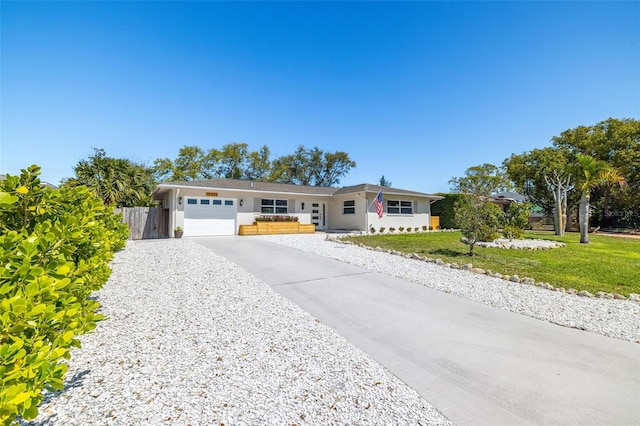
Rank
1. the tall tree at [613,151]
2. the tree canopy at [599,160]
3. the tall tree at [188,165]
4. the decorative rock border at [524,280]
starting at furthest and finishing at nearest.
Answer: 1. the tall tree at [188,165]
2. the tree canopy at [599,160]
3. the tall tree at [613,151]
4. the decorative rock border at [524,280]

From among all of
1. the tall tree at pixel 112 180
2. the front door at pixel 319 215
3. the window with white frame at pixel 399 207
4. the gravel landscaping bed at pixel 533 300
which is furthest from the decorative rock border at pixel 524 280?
the tall tree at pixel 112 180

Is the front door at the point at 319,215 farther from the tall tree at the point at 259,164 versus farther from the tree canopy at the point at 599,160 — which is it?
the tall tree at the point at 259,164

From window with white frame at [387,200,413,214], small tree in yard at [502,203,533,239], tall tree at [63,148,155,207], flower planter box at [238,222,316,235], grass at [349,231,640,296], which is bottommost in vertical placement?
grass at [349,231,640,296]

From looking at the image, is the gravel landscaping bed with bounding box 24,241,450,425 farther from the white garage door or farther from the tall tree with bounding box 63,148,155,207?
the tall tree with bounding box 63,148,155,207

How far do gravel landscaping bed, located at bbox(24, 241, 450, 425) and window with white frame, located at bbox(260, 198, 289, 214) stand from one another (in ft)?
44.5

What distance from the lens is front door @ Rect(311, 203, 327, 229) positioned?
20.4m

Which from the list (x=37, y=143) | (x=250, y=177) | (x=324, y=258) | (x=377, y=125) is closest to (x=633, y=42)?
(x=377, y=125)

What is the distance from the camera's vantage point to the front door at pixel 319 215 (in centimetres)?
2043

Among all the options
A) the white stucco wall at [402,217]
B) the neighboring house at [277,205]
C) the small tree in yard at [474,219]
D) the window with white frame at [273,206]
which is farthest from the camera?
the white stucco wall at [402,217]

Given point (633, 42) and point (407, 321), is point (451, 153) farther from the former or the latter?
point (407, 321)

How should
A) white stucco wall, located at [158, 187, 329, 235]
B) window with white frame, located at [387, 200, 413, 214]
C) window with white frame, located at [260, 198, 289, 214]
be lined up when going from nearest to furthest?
white stucco wall, located at [158, 187, 329, 235] < window with white frame, located at [260, 198, 289, 214] < window with white frame, located at [387, 200, 413, 214]

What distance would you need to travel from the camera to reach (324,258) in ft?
28.3

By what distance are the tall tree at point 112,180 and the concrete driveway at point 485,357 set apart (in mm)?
15232

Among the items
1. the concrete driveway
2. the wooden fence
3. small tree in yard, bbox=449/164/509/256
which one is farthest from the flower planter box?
the concrete driveway
